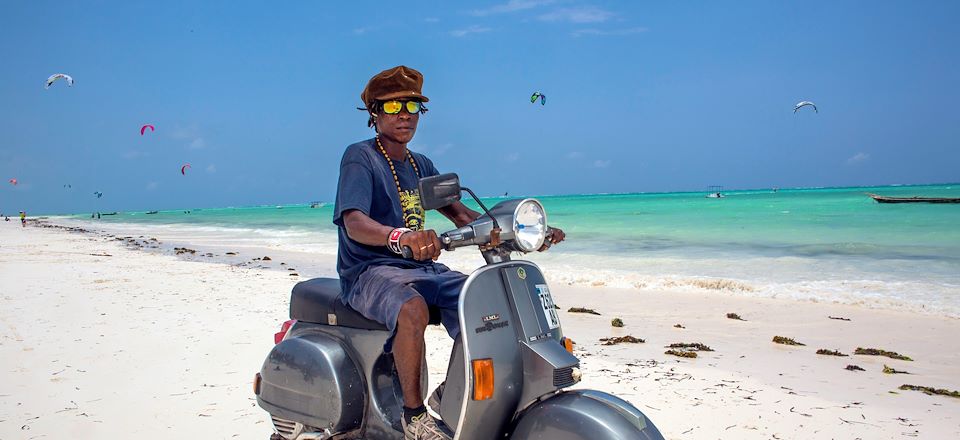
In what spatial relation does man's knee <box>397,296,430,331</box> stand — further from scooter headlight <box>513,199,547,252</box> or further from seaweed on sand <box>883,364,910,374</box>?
seaweed on sand <box>883,364,910,374</box>

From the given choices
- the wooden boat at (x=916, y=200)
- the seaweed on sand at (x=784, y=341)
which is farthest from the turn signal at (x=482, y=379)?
the wooden boat at (x=916, y=200)

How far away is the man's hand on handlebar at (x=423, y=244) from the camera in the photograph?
82.5 inches

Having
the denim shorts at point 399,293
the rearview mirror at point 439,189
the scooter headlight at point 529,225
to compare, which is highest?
the rearview mirror at point 439,189

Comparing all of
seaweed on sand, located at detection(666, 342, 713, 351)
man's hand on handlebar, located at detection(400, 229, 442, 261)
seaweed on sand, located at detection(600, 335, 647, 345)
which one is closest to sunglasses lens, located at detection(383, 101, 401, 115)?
man's hand on handlebar, located at detection(400, 229, 442, 261)

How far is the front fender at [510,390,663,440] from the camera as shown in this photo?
1930 millimetres

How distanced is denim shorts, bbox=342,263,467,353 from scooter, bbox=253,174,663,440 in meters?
0.08

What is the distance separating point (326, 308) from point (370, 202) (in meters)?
0.53

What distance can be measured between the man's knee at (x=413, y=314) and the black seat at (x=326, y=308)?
125 millimetres

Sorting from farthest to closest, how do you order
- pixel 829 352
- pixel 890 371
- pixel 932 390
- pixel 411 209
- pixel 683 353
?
pixel 829 352
pixel 683 353
pixel 890 371
pixel 932 390
pixel 411 209

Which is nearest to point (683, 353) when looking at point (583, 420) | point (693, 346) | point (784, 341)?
point (693, 346)

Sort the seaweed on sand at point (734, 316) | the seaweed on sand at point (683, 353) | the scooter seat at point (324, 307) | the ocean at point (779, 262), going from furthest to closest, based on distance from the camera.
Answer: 1. the ocean at point (779, 262)
2. the seaweed on sand at point (734, 316)
3. the seaweed on sand at point (683, 353)
4. the scooter seat at point (324, 307)

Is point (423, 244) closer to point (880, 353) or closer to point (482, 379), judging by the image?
point (482, 379)

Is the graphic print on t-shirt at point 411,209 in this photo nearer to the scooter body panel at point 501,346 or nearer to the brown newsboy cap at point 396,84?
the brown newsboy cap at point 396,84

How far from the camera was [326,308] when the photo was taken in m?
2.81
